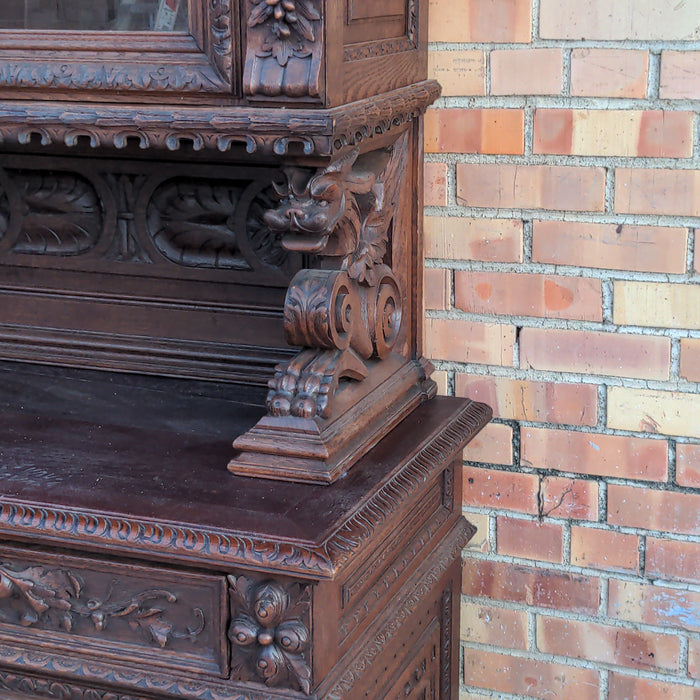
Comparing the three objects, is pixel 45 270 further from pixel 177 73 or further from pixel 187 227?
pixel 177 73

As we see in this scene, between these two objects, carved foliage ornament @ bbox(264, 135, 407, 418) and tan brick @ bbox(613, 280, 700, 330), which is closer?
carved foliage ornament @ bbox(264, 135, 407, 418)

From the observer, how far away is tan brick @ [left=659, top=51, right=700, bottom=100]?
1503 millimetres

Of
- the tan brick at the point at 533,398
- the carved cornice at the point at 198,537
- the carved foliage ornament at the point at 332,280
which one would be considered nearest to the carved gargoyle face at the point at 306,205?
the carved foliage ornament at the point at 332,280

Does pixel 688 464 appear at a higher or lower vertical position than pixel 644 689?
higher

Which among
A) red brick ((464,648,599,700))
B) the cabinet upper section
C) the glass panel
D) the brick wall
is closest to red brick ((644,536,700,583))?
the brick wall

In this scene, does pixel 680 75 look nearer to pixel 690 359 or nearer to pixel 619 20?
pixel 619 20

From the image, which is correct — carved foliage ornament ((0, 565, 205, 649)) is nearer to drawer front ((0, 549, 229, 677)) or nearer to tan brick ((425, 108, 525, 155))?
drawer front ((0, 549, 229, 677))

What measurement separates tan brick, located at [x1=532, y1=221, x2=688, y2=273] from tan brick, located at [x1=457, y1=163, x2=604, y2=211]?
0.03 meters

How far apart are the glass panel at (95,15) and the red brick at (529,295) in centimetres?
65

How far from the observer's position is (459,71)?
63.5 inches

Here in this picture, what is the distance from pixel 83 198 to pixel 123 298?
0.17 metres

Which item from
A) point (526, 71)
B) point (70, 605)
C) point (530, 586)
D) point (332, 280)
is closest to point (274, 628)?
point (70, 605)

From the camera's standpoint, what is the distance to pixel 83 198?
66.2 inches

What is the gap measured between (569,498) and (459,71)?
0.68 metres
